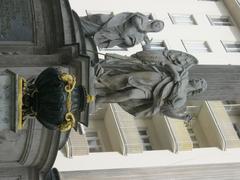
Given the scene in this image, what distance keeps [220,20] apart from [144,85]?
13.0 m

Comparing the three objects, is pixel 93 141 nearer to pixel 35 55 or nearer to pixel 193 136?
pixel 193 136

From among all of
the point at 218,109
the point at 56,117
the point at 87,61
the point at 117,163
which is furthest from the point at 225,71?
the point at 218,109

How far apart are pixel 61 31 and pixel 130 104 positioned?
1678 mm

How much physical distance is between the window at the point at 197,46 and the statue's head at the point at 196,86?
32.6ft

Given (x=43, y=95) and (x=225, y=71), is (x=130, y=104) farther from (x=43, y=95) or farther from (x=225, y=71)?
(x=43, y=95)

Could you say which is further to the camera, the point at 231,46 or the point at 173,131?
the point at 231,46

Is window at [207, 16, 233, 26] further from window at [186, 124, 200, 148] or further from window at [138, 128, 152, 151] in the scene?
window at [138, 128, 152, 151]

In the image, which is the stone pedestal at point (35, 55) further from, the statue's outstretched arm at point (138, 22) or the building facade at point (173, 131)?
the building facade at point (173, 131)

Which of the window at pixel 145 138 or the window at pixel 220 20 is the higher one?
the window at pixel 220 20

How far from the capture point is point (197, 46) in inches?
779

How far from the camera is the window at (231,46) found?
20202 millimetres

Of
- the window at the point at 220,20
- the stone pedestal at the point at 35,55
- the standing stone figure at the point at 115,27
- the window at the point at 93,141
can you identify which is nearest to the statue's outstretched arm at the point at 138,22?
the standing stone figure at the point at 115,27

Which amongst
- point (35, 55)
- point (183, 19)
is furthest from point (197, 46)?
point (35, 55)

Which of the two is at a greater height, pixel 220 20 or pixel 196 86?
pixel 220 20
